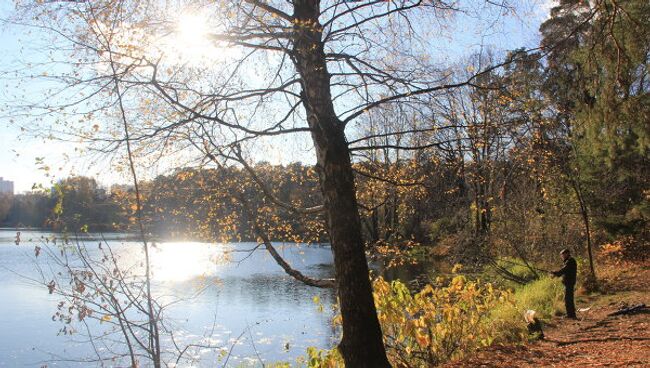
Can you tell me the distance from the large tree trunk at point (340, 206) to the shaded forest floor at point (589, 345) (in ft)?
6.40

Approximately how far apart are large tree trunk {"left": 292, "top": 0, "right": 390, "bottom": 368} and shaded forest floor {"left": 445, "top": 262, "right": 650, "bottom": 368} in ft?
6.40

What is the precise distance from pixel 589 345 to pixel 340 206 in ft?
14.2

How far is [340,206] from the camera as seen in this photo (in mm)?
4707

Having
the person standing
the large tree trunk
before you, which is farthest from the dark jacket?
the large tree trunk

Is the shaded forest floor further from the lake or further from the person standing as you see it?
the lake

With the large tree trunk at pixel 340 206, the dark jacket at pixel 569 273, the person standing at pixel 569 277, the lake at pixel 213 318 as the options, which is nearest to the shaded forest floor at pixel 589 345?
the person standing at pixel 569 277

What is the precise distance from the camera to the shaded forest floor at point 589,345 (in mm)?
5770

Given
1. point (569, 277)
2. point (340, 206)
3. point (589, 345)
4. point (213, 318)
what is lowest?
point (213, 318)

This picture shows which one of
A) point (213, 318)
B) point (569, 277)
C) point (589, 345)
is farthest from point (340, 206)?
point (213, 318)

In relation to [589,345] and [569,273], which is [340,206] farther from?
[569,273]

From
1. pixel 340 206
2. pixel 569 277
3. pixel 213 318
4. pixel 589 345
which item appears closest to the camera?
pixel 340 206

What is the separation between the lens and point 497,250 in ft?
52.3

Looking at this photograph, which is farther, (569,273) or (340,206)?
(569,273)

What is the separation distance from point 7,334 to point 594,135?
1439 centimetres
